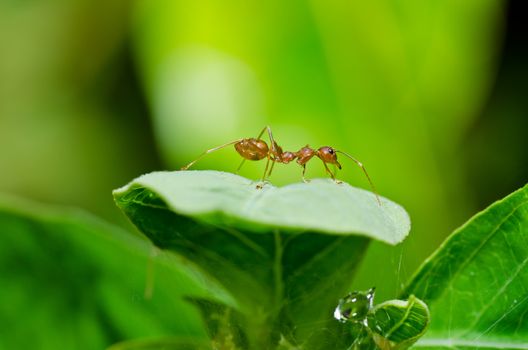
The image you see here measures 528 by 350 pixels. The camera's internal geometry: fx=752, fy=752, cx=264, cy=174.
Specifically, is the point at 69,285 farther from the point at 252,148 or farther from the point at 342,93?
the point at 342,93

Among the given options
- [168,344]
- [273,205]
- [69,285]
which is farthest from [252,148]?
[273,205]

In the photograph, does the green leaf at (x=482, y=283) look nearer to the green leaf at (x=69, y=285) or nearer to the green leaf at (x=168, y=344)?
the green leaf at (x=168, y=344)

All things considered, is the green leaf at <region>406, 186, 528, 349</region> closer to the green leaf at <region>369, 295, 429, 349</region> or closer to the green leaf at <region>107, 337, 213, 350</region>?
the green leaf at <region>369, 295, 429, 349</region>

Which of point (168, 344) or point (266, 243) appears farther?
point (168, 344)

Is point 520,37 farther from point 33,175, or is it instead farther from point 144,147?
point 33,175

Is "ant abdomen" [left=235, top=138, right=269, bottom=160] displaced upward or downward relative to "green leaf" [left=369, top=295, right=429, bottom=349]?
upward

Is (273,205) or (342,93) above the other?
(273,205)

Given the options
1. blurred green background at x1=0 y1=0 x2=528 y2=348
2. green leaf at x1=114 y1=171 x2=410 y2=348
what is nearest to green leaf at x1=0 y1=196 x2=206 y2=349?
green leaf at x1=114 y1=171 x2=410 y2=348
